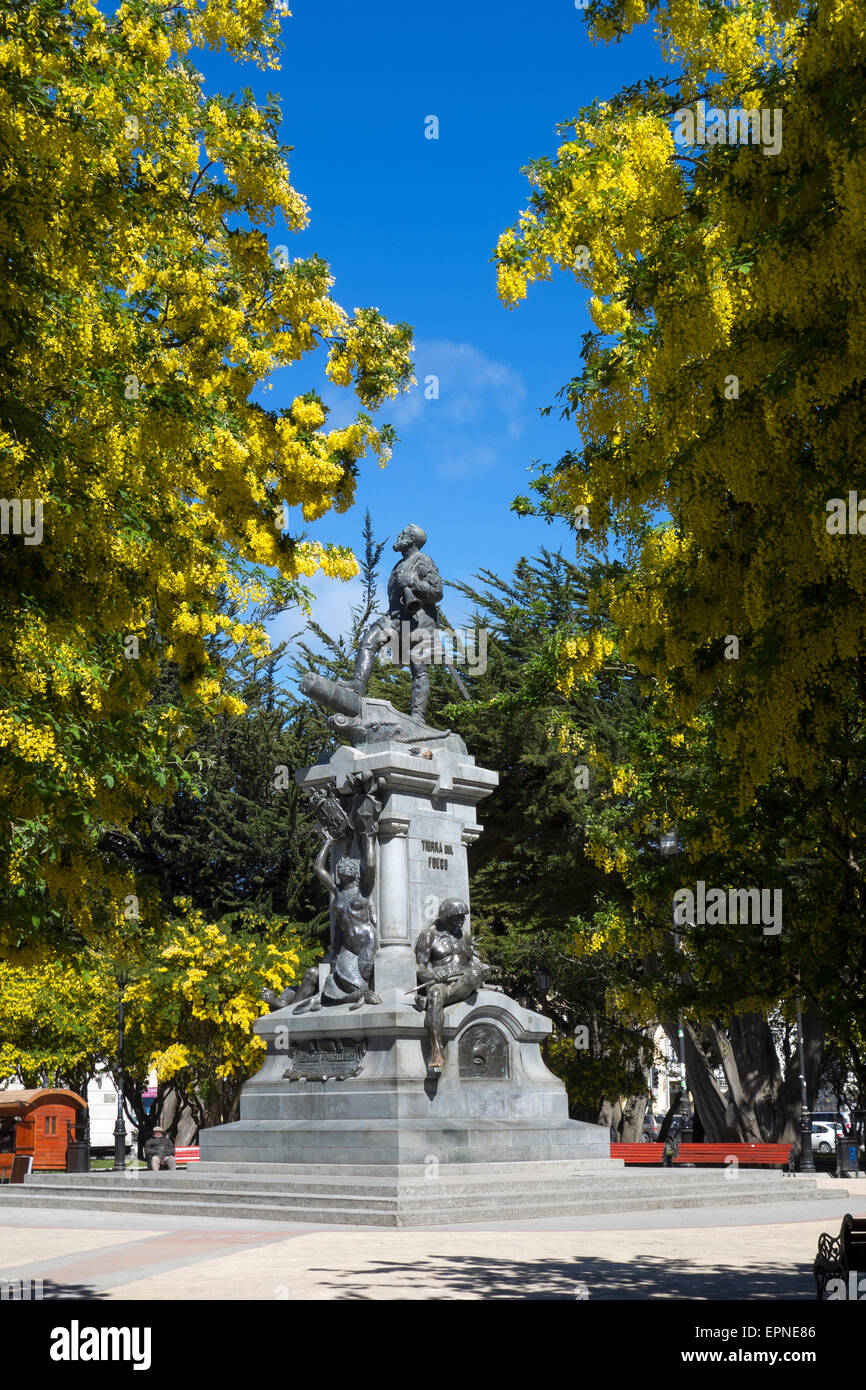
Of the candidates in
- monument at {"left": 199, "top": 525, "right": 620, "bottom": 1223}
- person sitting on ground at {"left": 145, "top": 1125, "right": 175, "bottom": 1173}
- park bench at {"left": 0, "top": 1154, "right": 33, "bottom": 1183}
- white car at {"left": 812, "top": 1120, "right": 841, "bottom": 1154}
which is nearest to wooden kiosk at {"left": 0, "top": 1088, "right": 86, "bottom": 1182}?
park bench at {"left": 0, "top": 1154, "right": 33, "bottom": 1183}

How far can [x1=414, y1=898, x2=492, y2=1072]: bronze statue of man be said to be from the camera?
1812 centimetres

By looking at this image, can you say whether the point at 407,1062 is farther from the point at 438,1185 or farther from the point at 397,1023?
the point at 438,1185

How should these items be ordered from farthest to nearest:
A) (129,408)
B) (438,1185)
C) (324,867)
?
1. (324,867)
2. (438,1185)
3. (129,408)

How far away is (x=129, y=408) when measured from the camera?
12039mm

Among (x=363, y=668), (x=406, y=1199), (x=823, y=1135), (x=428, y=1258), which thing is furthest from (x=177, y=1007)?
(x=823, y=1135)

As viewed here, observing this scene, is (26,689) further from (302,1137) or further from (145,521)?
(302,1137)

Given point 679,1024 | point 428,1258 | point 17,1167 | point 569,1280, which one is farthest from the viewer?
point 679,1024

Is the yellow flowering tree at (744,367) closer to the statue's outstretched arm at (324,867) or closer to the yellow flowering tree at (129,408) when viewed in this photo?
the yellow flowering tree at (129,408)

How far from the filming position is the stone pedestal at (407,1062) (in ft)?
57.6

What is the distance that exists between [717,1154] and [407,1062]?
32.1ft

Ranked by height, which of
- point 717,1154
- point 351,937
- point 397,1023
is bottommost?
point 717,1154

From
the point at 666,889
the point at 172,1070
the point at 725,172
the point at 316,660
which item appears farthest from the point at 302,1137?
the point at 316,660

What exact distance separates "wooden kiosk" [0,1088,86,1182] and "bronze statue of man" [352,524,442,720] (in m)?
15.1

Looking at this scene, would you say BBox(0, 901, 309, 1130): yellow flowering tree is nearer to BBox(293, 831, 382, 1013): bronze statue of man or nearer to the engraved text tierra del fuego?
BBox(293, 831, 382, 1013): bronze statue of man
